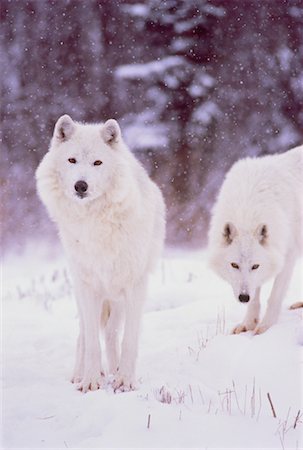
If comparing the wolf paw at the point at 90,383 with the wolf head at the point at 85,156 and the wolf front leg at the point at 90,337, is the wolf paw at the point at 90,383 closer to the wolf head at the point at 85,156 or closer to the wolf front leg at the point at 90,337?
the wolf front leg at the point at 90,337

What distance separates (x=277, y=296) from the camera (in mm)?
5727

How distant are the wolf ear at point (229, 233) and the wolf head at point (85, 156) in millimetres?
1367

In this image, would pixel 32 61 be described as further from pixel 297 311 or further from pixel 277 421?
pixel 277 421

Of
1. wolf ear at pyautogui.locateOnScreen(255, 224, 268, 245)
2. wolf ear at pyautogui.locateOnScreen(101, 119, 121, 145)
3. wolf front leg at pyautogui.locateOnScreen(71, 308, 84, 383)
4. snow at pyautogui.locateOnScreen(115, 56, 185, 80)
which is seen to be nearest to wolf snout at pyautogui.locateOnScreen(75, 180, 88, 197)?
wolf ear at pyautogui.locateOnScreen(101, 119, 121, 145)

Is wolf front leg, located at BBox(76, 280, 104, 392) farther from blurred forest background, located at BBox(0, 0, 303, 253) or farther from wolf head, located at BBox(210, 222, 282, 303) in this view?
blurred forest background, located at BBox(0, 0, 303, 253)

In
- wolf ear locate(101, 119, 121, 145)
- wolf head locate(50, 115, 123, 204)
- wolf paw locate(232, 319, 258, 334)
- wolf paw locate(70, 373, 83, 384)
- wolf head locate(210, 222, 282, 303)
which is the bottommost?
wolf paw locate(70, 373, 83, 384)

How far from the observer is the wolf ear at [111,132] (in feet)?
14.5

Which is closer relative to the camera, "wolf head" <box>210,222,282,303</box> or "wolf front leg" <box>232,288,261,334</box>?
"wolf head" <box>210,222,282,303</box>

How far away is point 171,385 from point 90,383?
26.8 inches

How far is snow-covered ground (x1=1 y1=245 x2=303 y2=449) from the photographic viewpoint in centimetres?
331

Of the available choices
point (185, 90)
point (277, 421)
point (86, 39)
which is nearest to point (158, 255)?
point (277, 421)

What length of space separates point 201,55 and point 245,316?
9.73 feet

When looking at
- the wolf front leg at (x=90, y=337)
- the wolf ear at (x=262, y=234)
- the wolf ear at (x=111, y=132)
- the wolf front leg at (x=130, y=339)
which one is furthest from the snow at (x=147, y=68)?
the wolf front leg at (x=90, y=337)

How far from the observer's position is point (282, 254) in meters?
5.39
